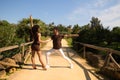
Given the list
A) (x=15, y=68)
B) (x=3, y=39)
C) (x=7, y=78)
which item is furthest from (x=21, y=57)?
(x=3, y=39)

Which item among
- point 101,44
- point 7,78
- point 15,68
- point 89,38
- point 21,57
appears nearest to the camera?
point 7,78

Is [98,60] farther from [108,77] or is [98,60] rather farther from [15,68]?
[15,68]

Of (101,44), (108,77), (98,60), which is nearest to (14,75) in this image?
(108,77)

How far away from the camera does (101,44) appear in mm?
18625

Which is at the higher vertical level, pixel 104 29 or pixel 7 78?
pixel 104 29

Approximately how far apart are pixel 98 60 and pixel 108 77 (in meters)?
2.98

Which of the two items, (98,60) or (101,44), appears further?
(101,44)

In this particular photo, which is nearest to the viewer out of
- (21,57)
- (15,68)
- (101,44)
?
(15,68)

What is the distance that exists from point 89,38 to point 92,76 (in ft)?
38.6

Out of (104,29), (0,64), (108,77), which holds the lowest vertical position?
(108,77)

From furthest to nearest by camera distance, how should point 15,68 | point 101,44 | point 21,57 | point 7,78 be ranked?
point 101,44, point 21,57, point 15,68, point 7,78

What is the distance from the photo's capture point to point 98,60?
39.1 ft

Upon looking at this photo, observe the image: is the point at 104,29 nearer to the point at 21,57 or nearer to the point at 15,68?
the point at 21,57

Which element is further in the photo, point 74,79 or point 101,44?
point 101,44
